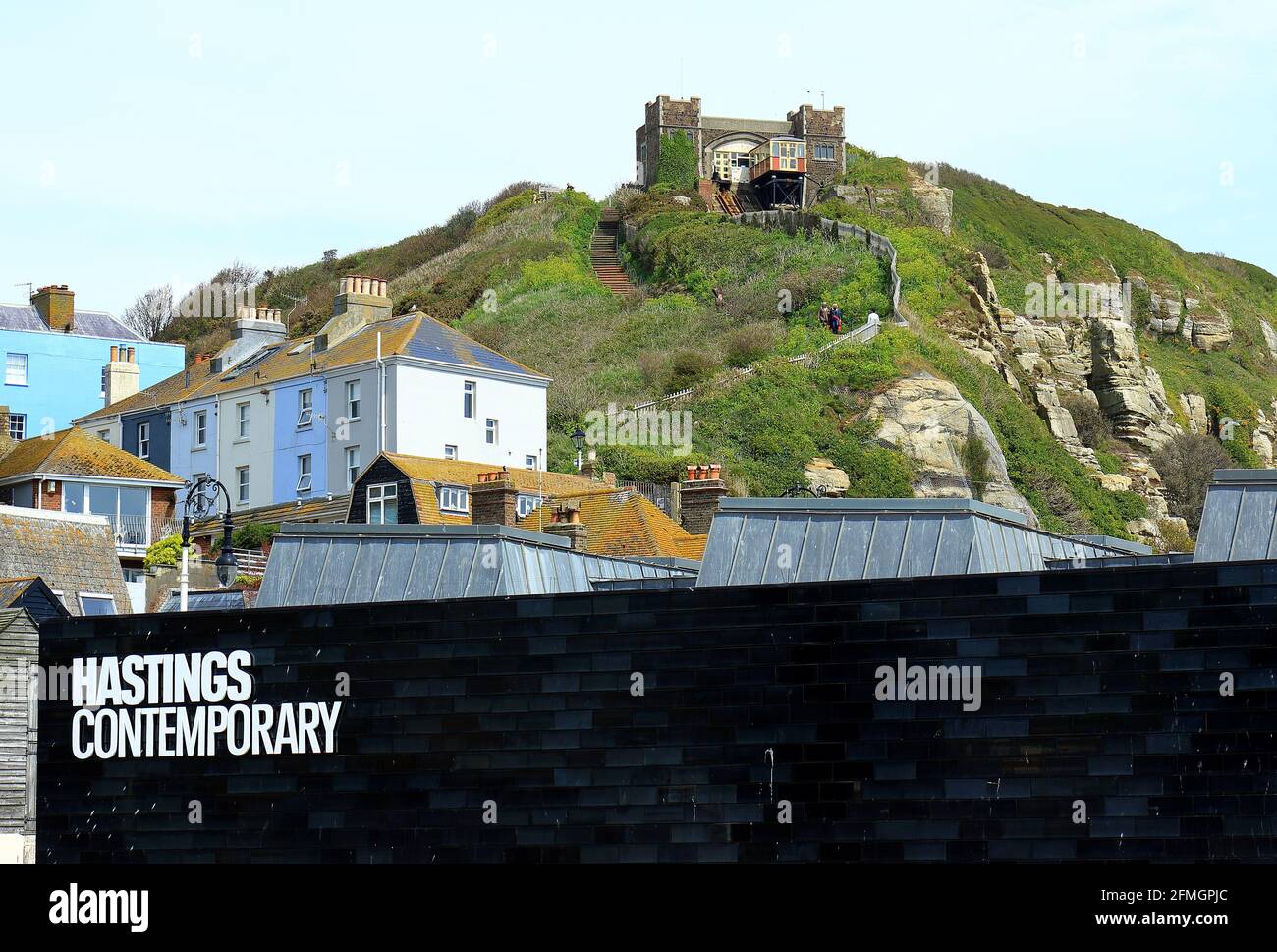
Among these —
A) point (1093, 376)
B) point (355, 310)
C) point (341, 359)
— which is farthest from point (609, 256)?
point (341, 359)

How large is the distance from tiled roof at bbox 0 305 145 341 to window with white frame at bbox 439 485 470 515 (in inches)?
1337

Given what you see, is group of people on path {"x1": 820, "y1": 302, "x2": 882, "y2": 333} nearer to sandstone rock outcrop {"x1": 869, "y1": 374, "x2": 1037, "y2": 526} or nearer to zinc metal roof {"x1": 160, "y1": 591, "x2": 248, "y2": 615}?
sandstone rock outcrop {"x1": 869, "y1": 374, "x2": 1037, "y2": 526}

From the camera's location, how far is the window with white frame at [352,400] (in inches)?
2788

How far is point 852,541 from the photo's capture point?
104ft

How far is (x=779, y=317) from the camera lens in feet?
308

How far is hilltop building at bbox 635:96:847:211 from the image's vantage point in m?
118

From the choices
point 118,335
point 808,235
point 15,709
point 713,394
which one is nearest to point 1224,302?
point 808,235

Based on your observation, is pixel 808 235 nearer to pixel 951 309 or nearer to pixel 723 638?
pixel 951 309

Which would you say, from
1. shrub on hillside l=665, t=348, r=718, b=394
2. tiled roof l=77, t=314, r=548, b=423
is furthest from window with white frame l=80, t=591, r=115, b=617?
shrub on hillside l=665, t=348, r=718, b=394

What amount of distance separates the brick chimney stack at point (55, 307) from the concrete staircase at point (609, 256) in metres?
29.8

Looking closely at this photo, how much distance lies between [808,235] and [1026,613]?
76136 millimetres

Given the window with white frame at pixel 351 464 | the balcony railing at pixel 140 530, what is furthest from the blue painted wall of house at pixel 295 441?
the balcony railing at pixel 140 530

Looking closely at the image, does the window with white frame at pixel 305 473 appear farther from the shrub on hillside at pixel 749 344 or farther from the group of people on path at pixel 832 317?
the group of people on path at pixel 832 317

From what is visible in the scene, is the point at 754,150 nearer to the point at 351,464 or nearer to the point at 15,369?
the point at 15,369
